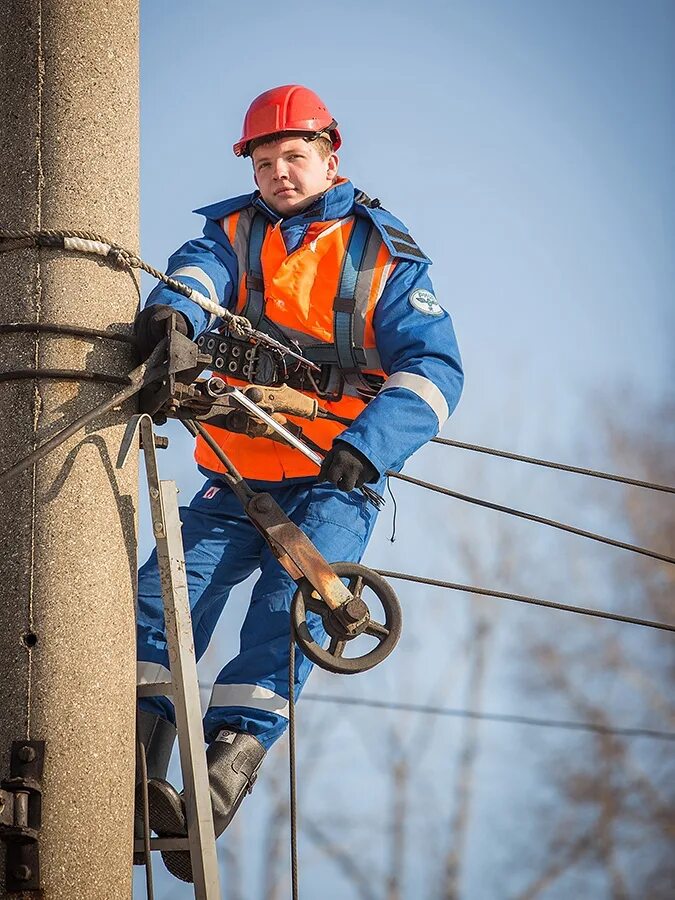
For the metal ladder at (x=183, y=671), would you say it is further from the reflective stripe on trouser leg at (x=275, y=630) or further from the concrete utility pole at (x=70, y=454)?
the reflective stripe on trouser leg at (x=275, y=630)

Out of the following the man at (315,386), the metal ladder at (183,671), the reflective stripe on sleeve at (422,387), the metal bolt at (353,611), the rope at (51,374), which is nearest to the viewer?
the rope at (51,374)

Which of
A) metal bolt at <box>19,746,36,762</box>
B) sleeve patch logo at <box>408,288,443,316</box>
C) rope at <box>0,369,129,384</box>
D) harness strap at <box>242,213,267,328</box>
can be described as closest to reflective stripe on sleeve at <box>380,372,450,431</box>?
sleeve patch logo at <box>408,288,443,316</box>

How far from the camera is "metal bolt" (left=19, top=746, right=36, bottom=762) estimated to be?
3.35 m

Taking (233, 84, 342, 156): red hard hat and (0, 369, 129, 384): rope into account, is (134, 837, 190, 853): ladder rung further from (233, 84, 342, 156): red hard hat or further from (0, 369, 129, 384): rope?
(233, 84, 342, 156): red hard hat

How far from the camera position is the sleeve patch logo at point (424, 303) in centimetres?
463

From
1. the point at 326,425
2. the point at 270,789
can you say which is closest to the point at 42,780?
the point at 326,425

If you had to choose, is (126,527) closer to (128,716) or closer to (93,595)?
(93,595)

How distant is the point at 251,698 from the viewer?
14.2 feet

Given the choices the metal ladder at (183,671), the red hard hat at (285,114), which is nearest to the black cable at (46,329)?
the metal ladder at (183,671)

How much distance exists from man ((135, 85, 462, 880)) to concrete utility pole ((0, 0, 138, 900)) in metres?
0.55

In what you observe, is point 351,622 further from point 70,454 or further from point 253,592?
point 70,454

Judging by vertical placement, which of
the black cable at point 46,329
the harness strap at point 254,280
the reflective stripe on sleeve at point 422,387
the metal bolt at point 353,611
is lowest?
the metal bolt at point 353,611

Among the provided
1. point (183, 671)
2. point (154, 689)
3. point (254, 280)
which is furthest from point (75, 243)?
point (254, 280)

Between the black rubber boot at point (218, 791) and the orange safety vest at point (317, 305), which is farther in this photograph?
the orange safety vest at point (317, 305)
